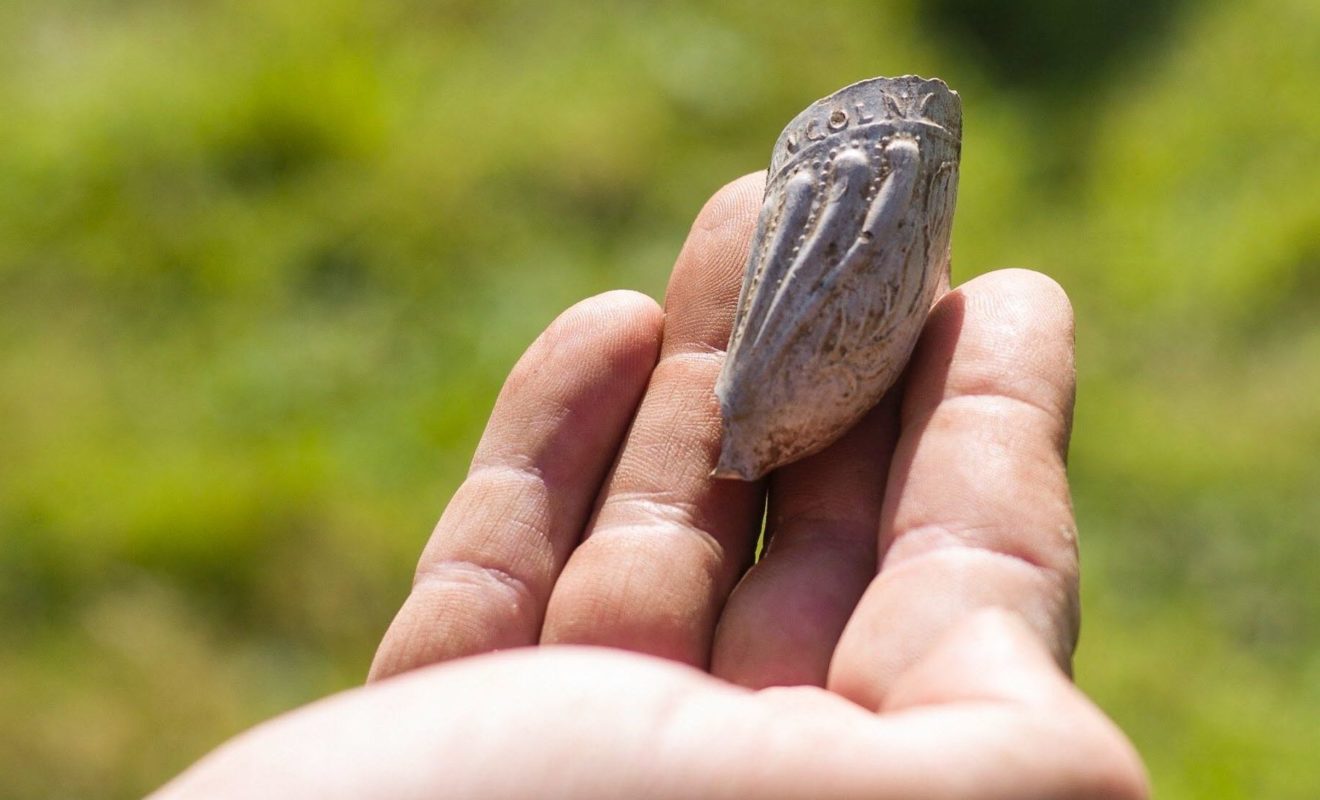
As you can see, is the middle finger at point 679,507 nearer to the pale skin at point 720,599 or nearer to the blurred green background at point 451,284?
the pale skin at point 720,599

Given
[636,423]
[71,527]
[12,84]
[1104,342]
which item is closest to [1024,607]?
[636,423]

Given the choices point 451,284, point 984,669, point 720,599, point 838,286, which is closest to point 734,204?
point 838,286

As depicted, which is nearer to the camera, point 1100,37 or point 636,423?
point 636,423

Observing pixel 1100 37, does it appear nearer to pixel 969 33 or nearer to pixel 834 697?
pixel 969 33

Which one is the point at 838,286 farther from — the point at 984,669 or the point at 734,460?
the point at 984,669

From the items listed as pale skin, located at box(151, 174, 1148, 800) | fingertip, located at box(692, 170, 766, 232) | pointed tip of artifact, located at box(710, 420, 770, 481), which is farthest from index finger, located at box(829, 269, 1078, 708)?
fingertip, located at box(692, 170, 766, 232)

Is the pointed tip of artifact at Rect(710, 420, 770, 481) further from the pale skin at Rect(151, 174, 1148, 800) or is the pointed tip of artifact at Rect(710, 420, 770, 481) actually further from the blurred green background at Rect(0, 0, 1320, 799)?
the blurred green background at Rect(0, 0, 1320, 799)
